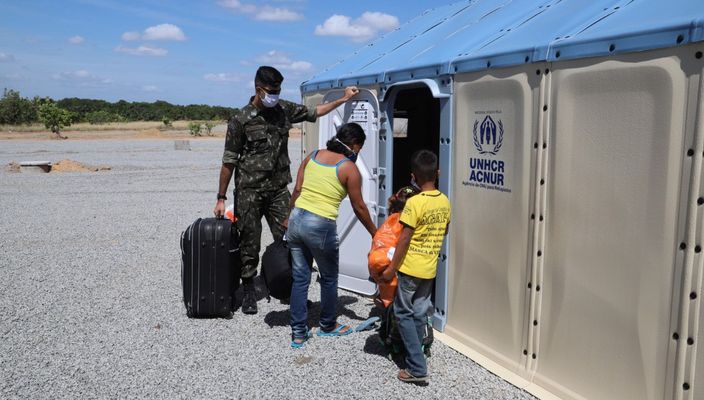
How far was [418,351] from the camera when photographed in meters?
3.90

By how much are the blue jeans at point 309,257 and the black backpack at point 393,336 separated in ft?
1.83

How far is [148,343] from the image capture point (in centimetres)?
482

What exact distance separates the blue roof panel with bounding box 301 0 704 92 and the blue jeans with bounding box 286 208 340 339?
1.55 meters

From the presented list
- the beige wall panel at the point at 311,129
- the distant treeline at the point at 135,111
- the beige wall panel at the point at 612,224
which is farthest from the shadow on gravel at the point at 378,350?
the distant treeline at the point at 135,111

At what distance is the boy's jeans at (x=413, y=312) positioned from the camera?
12.5 ft

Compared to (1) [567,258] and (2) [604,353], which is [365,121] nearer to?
(1) [567,258]

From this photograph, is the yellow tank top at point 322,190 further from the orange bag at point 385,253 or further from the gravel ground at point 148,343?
the gravel ground at point 148,343

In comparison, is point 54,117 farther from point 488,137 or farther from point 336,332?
point 488,137

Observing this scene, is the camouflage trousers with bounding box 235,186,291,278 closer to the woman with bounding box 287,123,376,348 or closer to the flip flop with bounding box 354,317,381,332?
the woman with bounding box 287,123,376,348

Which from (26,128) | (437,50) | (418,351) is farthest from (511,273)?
(26,128)

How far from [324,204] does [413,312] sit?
108 centimetres

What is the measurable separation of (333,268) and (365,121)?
5.68 ft

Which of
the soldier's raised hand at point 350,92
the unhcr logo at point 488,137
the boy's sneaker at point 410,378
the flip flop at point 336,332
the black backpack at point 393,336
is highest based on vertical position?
the soldier's raised hand at point 350,92

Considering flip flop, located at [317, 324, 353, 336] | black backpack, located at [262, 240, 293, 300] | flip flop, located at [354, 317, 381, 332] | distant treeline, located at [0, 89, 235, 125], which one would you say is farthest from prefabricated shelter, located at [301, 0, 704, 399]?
distant treeline, located at [0, 89, 235, 125]
